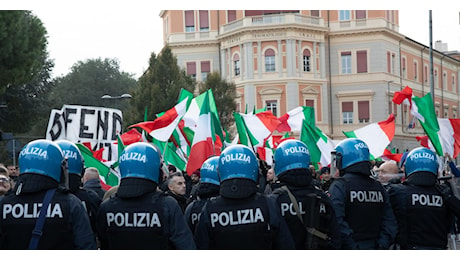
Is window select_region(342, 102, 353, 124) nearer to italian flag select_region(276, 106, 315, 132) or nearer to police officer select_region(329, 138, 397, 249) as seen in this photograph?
italian flag select_region(276, 106, 315, 132)

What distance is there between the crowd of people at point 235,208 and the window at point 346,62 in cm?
4862

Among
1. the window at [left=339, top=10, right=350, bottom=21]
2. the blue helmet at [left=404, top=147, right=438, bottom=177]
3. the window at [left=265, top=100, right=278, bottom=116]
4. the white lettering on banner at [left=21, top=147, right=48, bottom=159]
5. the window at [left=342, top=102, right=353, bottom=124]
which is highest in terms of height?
the window at [left=339, top=10, right=350, bottom=21]

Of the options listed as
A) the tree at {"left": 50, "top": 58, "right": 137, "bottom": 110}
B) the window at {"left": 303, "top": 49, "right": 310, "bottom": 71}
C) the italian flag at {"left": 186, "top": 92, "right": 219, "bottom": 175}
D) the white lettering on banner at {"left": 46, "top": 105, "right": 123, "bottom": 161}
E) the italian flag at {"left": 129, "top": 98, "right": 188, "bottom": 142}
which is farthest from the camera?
the tree at {"left": 50, "top": 58, "right": 137, "bottom": 110}

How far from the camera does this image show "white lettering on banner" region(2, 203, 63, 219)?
183 inches

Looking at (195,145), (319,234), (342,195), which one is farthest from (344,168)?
(195,145)

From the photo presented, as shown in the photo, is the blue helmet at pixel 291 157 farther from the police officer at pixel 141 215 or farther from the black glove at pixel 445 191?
the black glove at pixel 445 191

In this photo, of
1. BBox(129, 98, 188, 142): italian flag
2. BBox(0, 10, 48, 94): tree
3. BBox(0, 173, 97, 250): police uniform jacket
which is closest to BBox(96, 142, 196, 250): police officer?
BBox(0, 173, 97, 250): police uniform jacket

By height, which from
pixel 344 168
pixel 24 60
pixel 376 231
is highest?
pixel 24 60

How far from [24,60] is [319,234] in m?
17.3

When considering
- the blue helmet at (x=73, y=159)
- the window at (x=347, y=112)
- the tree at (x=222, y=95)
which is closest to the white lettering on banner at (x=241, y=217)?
the blue helmet at (x=73, y=159)

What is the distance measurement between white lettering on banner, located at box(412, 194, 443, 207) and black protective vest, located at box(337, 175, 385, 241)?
332 mm

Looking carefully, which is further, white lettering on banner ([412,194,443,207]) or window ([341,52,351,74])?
window ([341,52,351,74])

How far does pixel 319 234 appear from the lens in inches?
213

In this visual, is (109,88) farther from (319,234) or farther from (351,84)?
(319,234)
